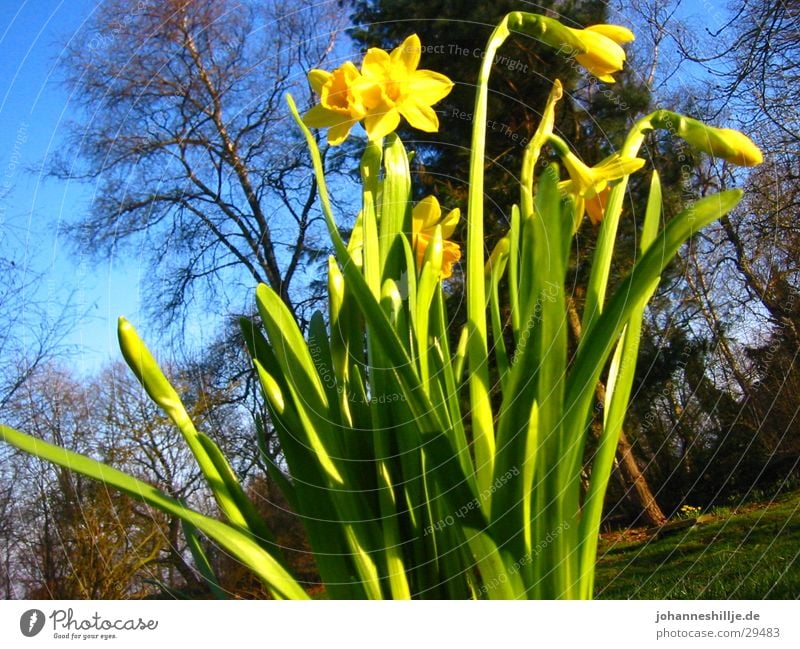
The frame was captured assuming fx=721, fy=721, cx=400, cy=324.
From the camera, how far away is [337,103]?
2.45 ft

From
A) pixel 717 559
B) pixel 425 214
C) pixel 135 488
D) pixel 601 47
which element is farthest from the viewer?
pixel 717 559

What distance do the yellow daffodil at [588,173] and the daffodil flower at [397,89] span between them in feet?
0.46

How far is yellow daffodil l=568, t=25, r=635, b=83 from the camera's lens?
729mm

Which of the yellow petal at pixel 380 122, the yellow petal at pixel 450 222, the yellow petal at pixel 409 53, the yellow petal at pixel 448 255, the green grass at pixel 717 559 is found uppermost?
the yellow petal at pixel 409 53

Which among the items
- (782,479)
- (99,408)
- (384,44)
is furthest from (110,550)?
(782,479)

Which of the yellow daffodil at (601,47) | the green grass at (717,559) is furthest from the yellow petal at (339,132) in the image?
the green grass at (717,559)

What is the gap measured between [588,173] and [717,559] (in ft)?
2.16

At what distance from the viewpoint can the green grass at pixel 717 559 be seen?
0.95 m

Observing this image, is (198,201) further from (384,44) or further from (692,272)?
(692,272)

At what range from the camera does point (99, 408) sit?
97cm

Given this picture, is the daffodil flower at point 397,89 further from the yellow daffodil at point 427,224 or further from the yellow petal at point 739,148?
the yellow petal at point 739,148

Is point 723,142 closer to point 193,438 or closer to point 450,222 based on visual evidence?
point 450,222

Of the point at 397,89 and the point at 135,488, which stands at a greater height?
the point at 397,89

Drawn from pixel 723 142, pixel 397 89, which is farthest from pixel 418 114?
pixel 723 142
